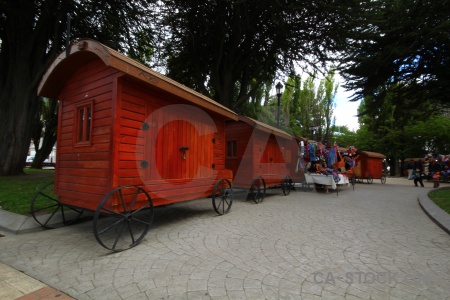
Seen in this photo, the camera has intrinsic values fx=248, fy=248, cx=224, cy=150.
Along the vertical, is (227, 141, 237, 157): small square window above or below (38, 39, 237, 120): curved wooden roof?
below

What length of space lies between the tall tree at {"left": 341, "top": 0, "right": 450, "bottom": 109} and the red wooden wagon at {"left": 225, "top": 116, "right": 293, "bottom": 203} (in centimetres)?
898

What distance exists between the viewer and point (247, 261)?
12.0 ft

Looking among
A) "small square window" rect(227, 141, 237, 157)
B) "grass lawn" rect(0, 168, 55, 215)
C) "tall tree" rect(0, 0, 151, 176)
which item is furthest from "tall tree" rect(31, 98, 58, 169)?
"small square window" rect(227, 141, 237, 157)

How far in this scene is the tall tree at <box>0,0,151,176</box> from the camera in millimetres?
11797

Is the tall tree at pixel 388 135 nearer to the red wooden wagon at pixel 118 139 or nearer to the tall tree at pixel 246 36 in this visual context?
the tall tree at pixel 246 36

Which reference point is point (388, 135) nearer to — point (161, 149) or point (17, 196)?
→ point (161, 149)

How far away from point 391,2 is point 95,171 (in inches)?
695

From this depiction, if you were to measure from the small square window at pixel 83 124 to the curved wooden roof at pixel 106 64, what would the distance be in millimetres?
887

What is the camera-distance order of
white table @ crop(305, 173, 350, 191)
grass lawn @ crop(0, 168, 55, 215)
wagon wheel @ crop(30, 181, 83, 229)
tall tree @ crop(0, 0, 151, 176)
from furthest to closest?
tall tree @ crop(0, 0, 151, 176) < white table @ crop(305, 173, 350, 191) < grass lawn @ crop(0, 168, 55, 215) < wagon wheel @ crop(30, 181, 83, 229)

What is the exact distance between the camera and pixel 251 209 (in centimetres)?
784

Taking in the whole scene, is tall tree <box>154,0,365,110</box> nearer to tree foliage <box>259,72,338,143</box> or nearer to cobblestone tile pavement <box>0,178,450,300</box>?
cobblestone tile pavement <box>0,178,450,300</box>

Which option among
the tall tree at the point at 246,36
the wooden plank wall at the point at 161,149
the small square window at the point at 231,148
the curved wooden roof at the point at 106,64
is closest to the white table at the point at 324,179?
the small square window at the point at 231,148

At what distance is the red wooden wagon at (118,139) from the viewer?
4.30m

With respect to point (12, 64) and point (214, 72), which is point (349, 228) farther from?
point (12, 64)
